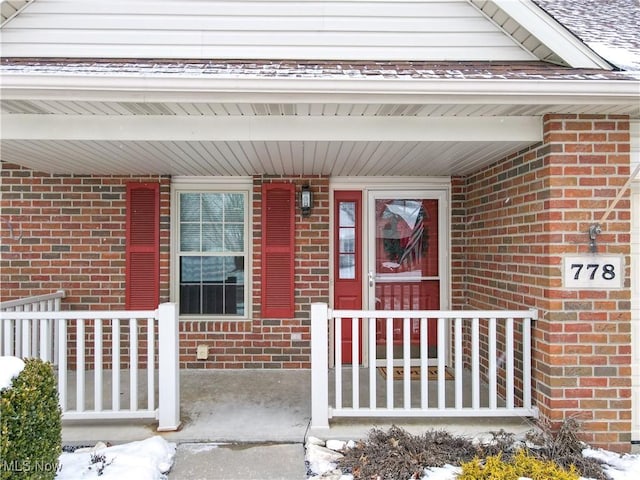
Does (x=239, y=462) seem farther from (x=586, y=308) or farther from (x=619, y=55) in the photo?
(x=619, y=55)

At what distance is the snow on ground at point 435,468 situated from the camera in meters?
2.91

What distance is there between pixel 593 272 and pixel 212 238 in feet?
13.2

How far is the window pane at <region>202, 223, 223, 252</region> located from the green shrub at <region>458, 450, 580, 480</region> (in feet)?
11.9

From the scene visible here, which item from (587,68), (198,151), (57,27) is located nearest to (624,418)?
(587,68)

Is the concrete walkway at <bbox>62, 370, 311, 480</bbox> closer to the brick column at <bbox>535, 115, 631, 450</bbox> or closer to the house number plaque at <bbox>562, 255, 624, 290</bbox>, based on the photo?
the brick column at <bbox>535, 115, 631, 450</bbox>

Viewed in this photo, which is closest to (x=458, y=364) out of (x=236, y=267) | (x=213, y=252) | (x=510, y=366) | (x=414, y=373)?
(x=510, y=366)

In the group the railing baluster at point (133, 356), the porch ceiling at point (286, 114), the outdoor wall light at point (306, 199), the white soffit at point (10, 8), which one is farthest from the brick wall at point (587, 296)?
the white soffit at point (10, 8)

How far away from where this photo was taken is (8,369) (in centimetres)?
256

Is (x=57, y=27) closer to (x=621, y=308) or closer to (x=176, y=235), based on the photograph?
(x=176, y=235)

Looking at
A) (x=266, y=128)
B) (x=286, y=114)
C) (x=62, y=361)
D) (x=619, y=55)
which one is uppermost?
(x=619, y=55)

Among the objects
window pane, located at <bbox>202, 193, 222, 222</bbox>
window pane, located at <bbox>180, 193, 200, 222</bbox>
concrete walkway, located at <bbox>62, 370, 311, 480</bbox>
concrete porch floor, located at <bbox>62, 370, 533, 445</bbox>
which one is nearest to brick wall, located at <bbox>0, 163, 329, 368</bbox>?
window pane, located at <bbox>180, 193, 200, 222</bbox>

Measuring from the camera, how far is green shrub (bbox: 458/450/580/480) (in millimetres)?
2746

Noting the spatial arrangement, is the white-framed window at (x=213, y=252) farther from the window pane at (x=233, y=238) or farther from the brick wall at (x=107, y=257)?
the brick wall at (x=107, y=257)

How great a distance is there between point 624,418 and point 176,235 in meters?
4.80
